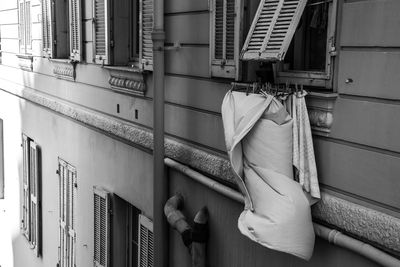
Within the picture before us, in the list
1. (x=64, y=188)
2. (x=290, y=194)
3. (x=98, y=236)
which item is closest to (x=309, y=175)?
(x=290, y=194)

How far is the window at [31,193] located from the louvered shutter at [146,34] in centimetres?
580

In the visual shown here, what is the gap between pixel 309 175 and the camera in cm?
427

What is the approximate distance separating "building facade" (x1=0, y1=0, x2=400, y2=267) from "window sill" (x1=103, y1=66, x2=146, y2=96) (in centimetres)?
3

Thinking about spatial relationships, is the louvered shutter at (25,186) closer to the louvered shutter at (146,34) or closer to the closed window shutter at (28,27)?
the closed window shutter at (28,27)

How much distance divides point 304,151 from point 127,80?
3.83m

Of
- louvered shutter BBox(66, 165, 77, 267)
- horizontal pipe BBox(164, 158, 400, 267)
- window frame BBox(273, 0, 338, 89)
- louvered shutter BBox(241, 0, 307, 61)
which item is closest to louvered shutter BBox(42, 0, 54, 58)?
louvered shutter BBox(66, 165, 77, 267)

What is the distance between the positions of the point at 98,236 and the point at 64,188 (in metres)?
1.83

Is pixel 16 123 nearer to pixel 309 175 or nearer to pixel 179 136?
pixel 179 136

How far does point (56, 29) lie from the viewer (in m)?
10.5

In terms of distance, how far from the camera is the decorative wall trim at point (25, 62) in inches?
492

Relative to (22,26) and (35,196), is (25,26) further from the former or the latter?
(35,196)

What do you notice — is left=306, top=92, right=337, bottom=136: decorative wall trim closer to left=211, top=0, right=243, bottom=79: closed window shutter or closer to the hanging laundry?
the hanging laundry

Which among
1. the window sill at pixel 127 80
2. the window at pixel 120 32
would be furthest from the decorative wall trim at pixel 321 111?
the window at pixel 120 32

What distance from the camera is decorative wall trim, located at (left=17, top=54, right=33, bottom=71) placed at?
1248 centimetres
